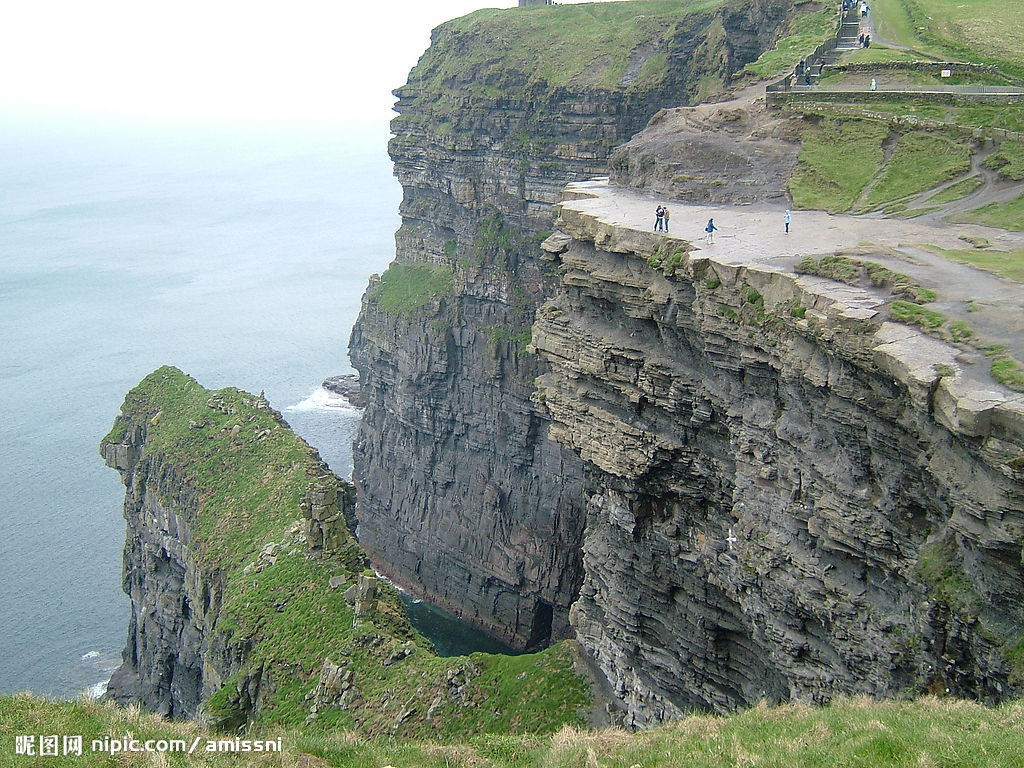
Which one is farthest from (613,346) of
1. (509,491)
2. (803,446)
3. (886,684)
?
(509,491)

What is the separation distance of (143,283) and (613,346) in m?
156

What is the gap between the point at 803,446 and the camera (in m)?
34.3

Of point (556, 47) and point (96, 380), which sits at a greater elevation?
point (556, 47)

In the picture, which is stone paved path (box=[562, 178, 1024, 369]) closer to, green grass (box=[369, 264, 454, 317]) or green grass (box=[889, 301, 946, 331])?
green grass (box=[889, 301, 946, 331])

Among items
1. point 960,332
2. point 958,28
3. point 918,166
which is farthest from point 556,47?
point 960,332

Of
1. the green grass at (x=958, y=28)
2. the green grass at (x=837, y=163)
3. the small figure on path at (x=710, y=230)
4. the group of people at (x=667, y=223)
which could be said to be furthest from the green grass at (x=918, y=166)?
the green grass at (x=958, y=28)

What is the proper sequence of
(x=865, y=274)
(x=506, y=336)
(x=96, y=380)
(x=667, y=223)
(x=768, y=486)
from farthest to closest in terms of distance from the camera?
(x=96, y=380) < (x=506, y=336) < (x=667, y=223) < (x=768, y=486) < (x=865, y=274)

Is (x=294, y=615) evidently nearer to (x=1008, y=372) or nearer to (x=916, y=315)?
(x=916, y=315)

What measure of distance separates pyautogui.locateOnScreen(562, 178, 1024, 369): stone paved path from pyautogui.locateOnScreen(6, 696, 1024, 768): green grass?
9.65m

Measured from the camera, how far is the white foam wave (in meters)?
120

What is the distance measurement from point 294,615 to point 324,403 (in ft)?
255

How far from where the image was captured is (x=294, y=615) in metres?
45.3

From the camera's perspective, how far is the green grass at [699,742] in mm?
21922

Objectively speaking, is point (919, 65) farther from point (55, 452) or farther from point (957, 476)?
point (55, 452)
